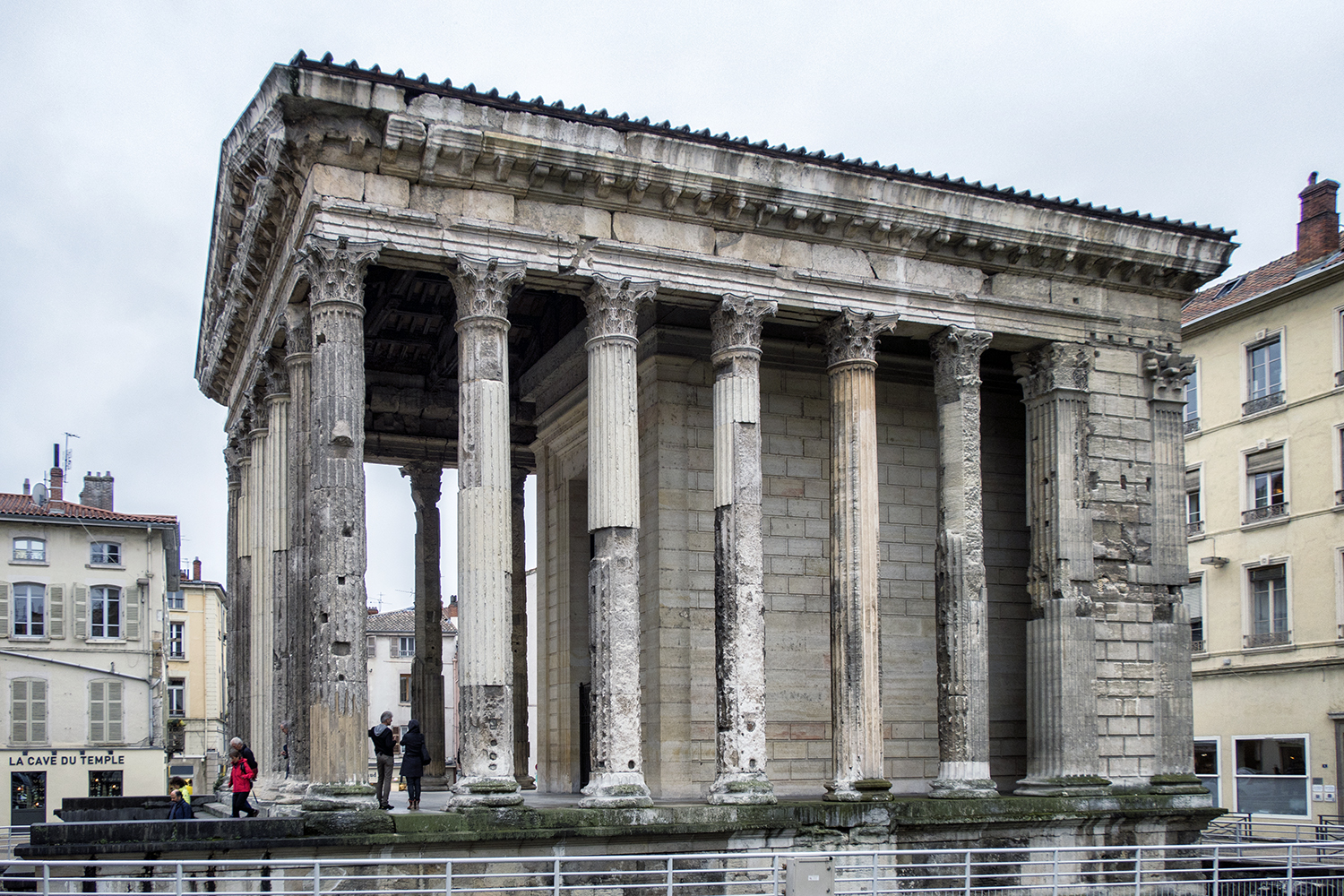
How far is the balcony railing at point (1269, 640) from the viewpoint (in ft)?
90.6

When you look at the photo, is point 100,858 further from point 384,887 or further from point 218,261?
point 218,261

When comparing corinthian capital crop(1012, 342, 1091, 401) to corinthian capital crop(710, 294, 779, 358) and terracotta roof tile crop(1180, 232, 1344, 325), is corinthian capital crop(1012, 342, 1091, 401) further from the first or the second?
terracotta roof tile crop(1180, 232, 1344, 325)

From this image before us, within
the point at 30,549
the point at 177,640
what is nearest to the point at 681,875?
the point at 30,549

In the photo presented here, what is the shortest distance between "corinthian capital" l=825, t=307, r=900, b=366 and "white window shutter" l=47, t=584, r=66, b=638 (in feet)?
81.8

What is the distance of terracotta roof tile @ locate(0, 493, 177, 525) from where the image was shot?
3478 centimetres

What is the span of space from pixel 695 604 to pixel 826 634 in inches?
81.9

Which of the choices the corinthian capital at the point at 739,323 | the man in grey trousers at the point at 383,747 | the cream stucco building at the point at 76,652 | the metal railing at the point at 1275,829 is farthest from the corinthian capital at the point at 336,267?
the cream stucco building at the point at 76,652

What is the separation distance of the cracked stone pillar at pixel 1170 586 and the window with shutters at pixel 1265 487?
1034 centimetres

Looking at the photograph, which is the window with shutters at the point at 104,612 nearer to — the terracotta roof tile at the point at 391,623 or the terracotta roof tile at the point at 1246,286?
the terracotta roof tile at the point at 391,623

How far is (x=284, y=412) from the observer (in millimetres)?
18656

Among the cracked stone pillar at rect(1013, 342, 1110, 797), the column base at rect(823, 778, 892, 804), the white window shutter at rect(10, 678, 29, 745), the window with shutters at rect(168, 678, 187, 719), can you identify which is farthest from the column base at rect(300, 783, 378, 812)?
the window with shutters at rect(168, 678, 187, 719)

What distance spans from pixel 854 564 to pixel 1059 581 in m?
3.30

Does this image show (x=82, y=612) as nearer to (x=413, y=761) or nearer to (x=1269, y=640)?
(x=413, y=761)

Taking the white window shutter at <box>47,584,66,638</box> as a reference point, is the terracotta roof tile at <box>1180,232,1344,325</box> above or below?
above
